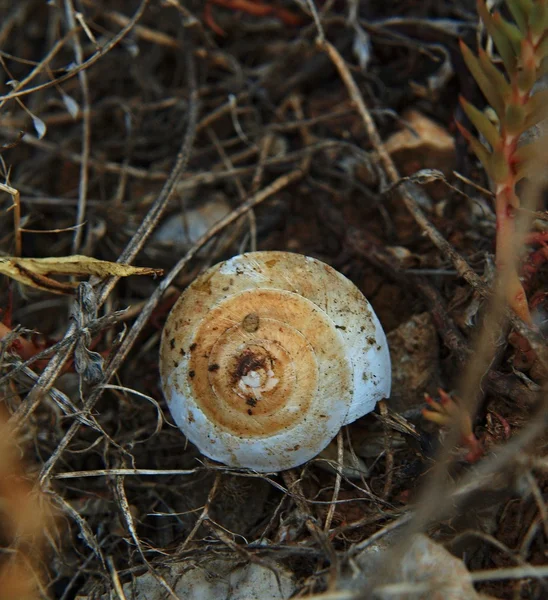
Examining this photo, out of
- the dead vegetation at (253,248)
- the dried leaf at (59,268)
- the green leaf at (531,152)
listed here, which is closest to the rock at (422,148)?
the dead vegetation at (253,248)

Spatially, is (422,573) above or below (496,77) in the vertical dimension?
below

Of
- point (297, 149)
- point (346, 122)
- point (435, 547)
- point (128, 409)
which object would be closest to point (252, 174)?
point (297, 149)

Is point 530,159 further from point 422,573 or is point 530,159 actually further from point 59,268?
point 59,268

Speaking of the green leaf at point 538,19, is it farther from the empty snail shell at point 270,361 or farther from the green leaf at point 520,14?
the empty snail shell at point 270,361

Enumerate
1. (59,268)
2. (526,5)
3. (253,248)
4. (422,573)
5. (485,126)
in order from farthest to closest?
(253,248)
(59,268)
(485,126)
(526,5)
(422,573)

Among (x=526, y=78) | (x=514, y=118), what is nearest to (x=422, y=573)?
(x=514, y=118)

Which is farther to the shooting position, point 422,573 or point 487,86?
point 487,86

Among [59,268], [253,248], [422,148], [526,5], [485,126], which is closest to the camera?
[526,5]

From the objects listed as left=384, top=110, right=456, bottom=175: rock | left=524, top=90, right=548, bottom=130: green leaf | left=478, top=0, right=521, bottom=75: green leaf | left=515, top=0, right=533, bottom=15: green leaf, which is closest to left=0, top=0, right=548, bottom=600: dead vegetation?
left=384, top=110, right=456, bottom=175: rock

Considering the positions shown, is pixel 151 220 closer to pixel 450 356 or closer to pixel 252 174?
pixel 252 174
